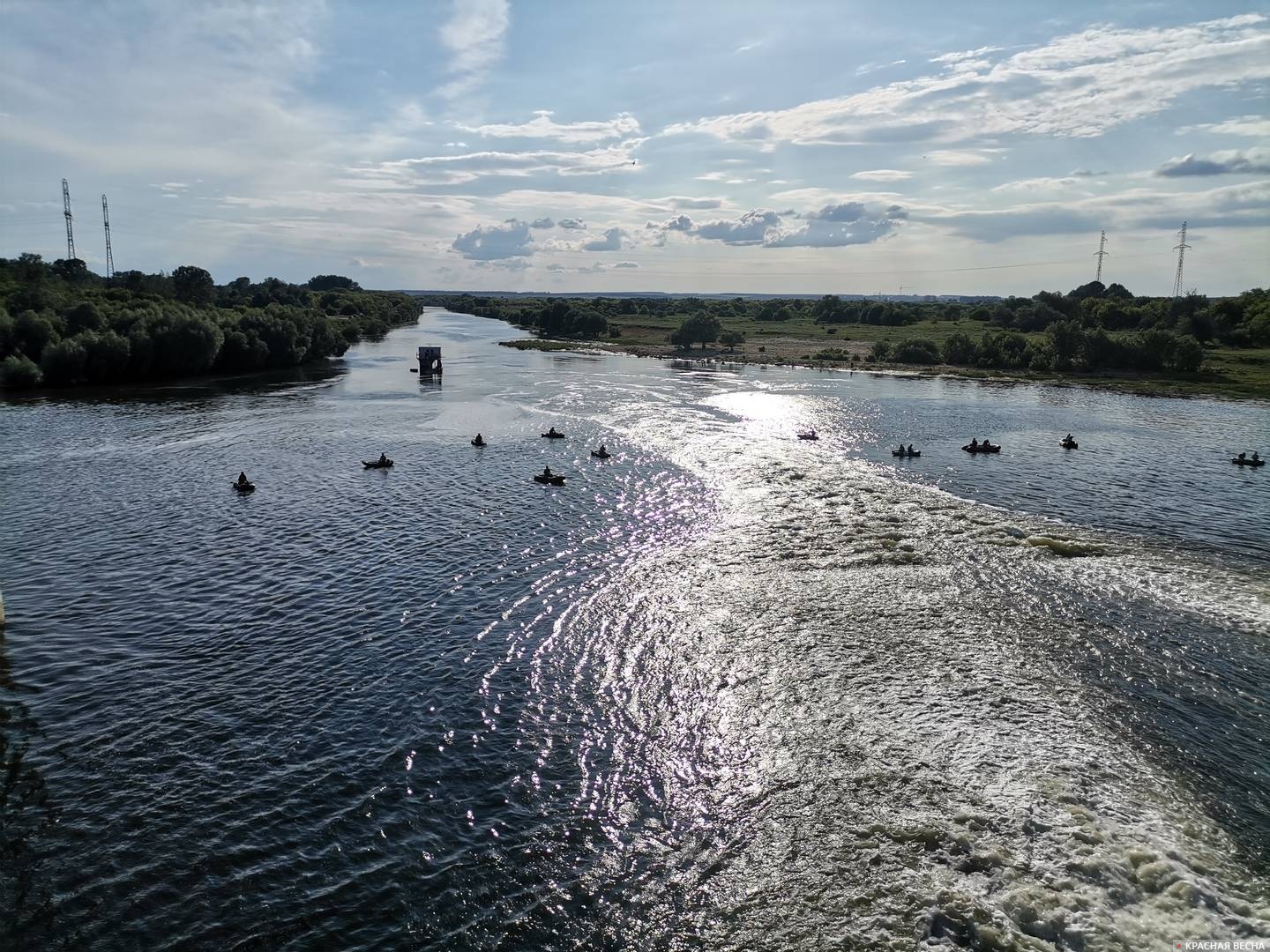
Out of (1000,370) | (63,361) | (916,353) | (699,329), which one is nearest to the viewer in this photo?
(63,361)

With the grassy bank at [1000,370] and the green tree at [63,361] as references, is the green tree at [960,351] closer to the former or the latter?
the grassy bank at [1000,370]

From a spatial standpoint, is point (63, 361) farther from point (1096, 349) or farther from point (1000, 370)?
point (1096, 349)

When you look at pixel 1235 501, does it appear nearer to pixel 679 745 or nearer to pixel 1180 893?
pixel 1180 893

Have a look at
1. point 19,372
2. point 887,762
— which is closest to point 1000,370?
point 887,762

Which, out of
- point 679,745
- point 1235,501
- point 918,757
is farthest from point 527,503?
point 1235,501

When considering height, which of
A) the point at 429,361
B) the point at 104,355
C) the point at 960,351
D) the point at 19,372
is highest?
the point at 960,351

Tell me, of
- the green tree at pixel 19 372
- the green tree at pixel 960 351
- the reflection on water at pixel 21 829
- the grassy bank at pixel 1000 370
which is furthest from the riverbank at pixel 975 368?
the reflection on water at pixel 21 829
